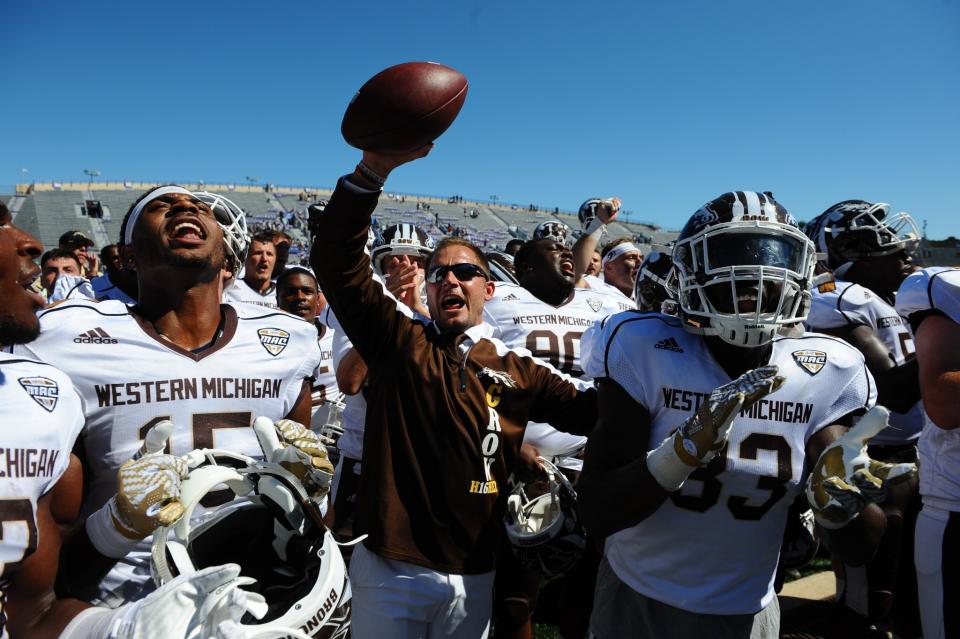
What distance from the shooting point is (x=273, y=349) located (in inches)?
101

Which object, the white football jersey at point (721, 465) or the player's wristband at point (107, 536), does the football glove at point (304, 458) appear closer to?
the player's wristband at point (107, 536)

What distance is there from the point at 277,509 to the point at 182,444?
0.52 metres

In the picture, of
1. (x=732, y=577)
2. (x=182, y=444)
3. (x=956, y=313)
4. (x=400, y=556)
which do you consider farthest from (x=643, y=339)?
(x=182, y=444)

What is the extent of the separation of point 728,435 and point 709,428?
0.97 feet

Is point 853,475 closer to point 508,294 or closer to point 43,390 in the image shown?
point 43,390

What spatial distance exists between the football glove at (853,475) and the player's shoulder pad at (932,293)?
1037 mm

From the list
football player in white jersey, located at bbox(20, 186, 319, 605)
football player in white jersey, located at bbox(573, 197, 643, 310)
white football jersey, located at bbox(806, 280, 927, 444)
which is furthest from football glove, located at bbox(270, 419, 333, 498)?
football player in white jersey, located at bbox(573, 197, 643, 310)

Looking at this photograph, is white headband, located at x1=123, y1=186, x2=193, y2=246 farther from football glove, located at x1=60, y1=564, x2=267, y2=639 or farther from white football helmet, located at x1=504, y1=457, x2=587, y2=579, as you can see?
white football helmet, located at x1=504, y1=457, x2=587, y2=579

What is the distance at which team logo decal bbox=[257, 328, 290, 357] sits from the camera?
257 cm

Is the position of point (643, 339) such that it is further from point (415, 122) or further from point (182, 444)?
point (182, 444)

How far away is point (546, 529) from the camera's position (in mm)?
2551

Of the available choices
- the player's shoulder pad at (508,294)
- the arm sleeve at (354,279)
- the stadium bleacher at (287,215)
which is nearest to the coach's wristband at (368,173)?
the arm sleeve at (354,279)

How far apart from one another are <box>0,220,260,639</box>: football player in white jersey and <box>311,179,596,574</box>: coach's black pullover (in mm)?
844

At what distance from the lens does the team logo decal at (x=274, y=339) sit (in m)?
2.57
